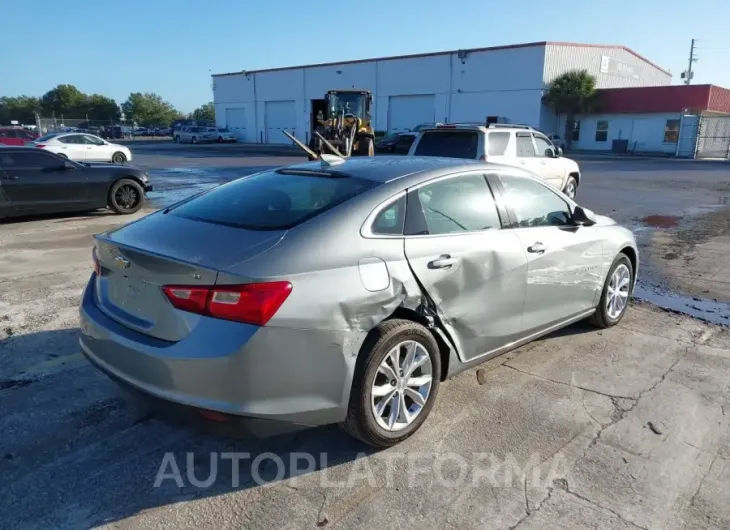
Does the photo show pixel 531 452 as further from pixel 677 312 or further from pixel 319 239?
pixel 677 312

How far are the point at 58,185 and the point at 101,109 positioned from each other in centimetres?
9669

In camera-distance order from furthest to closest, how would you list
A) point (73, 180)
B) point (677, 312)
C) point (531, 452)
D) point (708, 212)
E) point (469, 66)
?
point (469, 66) < point (708, 212) < point (73, 180) < point (677, 312) < point (531, 452)

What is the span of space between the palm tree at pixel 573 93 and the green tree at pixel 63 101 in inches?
3338

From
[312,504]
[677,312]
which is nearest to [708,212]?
[677,312]

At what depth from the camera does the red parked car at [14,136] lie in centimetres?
2356

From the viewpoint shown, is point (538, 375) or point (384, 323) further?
point (538, 375)

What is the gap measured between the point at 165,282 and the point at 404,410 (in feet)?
4.88

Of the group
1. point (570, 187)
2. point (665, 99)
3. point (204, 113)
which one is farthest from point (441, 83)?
point (204, 113)

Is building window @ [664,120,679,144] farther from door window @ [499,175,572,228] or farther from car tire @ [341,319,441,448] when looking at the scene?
car tire @ [341,319,441,448]

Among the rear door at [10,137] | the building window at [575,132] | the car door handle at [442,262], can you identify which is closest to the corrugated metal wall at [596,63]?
the building window at [575,132]

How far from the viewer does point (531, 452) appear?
3248 mm

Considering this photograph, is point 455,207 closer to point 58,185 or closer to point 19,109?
point 58,185

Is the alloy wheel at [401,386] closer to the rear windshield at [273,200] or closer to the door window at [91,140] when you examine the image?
the rear windshield at [273,200]

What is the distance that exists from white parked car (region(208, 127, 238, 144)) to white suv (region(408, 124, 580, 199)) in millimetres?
46440
